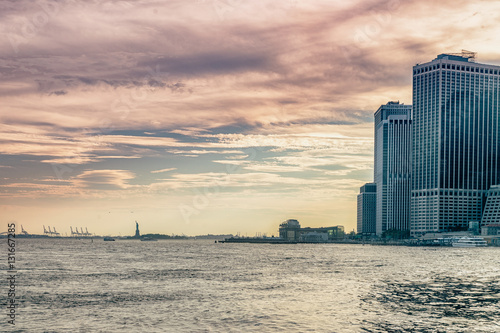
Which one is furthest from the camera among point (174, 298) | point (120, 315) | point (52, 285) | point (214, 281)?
point (214, 281)

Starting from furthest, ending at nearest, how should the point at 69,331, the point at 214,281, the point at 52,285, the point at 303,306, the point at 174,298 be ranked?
the point at 214,281
the point at 52,285
the point at 174,298
the point at 303,306
the point at 69,331

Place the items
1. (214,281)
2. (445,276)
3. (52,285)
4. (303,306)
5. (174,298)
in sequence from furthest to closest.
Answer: (445,276), (214,281), (52,285), (174,298), (303,306)

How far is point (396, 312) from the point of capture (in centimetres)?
7088

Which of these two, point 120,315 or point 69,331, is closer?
point 69,331

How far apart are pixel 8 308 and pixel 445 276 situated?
304ft

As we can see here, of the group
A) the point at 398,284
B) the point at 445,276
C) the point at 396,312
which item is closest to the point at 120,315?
the point at 396,312

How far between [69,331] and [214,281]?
54.0m

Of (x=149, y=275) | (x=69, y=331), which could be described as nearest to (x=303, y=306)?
(x=69, y=331)

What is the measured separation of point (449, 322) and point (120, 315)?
132ft

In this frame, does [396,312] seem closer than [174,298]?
Yes

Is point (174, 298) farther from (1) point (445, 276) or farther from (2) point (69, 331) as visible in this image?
(1) point (445, 276)

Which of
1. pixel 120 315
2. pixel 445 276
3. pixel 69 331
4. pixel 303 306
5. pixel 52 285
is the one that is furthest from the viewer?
pixel 445 276

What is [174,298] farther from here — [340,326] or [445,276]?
[445,276]

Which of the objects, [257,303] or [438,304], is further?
[257,303]
